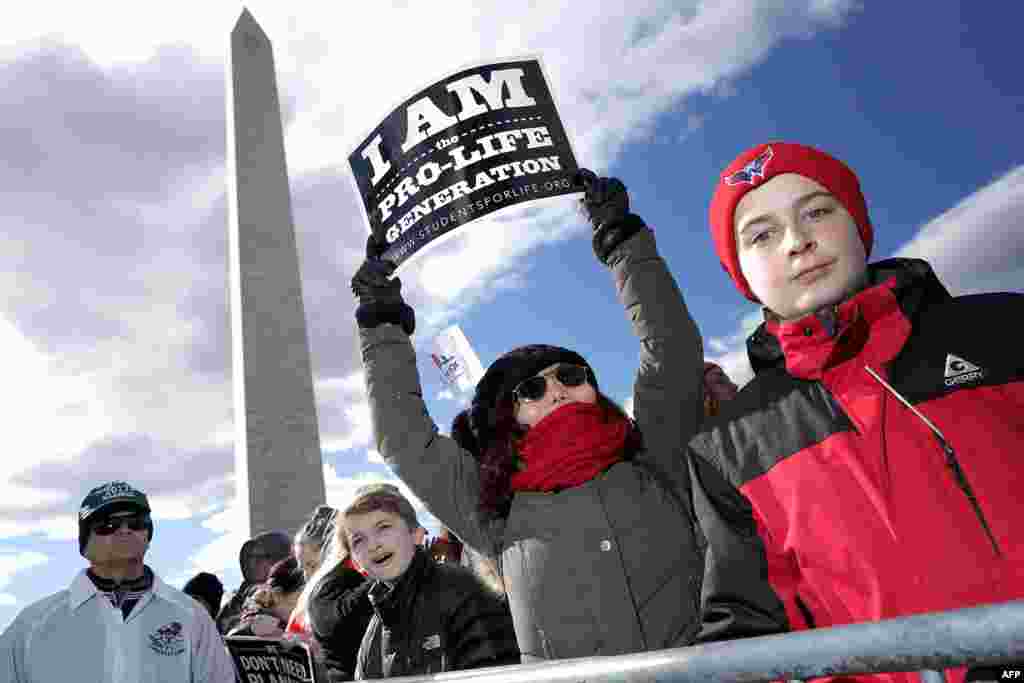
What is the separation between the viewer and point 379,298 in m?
2.39

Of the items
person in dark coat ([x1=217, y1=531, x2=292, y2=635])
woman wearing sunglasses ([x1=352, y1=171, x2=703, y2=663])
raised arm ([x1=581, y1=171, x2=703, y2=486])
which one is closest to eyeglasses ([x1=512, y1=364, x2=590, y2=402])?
woman wearing sunglasses ([x1=352, y1=171, x2=703, y2=663])

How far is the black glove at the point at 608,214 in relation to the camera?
208 cm

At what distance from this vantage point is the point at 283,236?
39.5ft

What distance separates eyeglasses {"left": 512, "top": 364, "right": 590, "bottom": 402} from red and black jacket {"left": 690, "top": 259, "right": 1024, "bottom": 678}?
0.81 meters

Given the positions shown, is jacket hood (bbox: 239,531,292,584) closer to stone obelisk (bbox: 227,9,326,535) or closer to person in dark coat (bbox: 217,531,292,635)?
person in dark coat (bbox: 217,531,292,635)

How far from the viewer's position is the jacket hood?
15.9 ft

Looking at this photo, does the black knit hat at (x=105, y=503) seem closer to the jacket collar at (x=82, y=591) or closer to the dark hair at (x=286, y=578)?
the jacket collar at (x=82, y=591)

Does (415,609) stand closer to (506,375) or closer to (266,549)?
(506,375)

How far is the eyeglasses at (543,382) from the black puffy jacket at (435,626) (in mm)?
603

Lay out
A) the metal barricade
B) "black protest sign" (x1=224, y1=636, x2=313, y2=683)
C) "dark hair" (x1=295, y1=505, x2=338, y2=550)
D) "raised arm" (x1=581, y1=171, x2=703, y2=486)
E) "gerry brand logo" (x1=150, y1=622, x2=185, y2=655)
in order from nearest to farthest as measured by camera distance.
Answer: the metal barricade
"raised arm" (x1=581, y1=171, x2=703, y2=486)
"black protest sign" (x1=224, y1=636, x2=313, y2=683)
"gerry brand logo" (x1=150, y1=622, x2=185, y2=655)
"dark hair" (x1=295, y1=505, x2=338, y2=550)

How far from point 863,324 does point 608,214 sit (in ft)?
3.30

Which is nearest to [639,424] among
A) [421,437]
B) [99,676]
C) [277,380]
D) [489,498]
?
[489,498]

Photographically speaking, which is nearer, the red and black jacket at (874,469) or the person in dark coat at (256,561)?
the red and black jacket at (874,469)

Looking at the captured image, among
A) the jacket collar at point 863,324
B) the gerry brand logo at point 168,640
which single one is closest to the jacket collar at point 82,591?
the gerry brand logo at point 168,640
